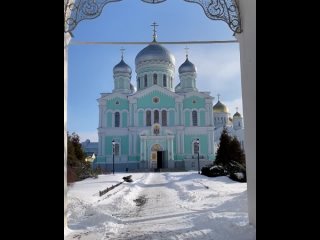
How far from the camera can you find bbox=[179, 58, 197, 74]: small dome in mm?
35250

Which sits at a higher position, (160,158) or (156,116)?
(156,116)

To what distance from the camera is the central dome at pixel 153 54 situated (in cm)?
3394

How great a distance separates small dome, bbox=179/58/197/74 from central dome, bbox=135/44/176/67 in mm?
1542

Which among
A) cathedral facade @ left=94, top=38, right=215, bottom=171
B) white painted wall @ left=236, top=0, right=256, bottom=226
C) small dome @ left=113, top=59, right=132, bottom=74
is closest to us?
white painted wall @ left=236, top=0, right=256, bottom=226

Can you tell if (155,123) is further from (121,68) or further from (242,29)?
→ (242,29)

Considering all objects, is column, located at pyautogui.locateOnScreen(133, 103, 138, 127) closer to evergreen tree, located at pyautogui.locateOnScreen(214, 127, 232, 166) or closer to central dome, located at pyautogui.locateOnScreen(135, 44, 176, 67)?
central dome, located at pyautogui.locateOnScreen(135, 44, 176, 67)

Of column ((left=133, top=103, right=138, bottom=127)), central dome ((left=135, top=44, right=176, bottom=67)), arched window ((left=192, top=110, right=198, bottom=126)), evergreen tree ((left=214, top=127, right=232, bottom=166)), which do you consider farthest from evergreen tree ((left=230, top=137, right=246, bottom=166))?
central dome ((left=135, top=44, right=176, bottom=67))

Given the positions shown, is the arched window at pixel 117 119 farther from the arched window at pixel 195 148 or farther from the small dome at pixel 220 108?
the small dome at pixel 220 108
